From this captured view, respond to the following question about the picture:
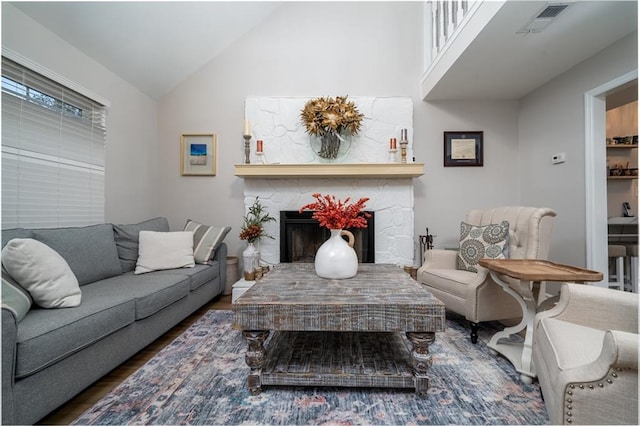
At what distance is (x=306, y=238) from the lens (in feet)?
11.7

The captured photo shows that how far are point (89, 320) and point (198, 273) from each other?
3.71 feet

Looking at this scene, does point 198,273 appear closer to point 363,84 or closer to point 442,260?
point 442,260

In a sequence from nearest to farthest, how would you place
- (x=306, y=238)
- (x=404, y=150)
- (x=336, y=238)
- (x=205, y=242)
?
(x=336, y=238) → (x=205, y=242) → (x=404, y=150) → (x=306, y=238)

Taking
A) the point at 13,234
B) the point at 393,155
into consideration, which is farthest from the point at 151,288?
the point at 393,155

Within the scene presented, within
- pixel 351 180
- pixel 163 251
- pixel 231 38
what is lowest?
pixel 163 251

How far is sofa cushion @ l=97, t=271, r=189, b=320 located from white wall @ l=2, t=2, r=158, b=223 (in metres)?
1.09

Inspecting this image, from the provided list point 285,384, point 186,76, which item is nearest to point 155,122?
point 186,76

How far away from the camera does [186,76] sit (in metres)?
3.63

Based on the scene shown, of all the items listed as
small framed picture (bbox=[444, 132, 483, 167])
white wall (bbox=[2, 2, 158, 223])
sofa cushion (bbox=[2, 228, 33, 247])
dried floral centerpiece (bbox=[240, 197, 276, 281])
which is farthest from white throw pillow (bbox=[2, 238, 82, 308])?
small framed picture (bbox=[444, 132, 483, 167])

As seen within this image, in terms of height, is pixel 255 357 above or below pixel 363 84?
below

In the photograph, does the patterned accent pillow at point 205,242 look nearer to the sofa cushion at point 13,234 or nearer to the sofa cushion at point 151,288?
the sofa cushion at point 151,288

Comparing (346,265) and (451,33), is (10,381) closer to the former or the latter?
(346,265)

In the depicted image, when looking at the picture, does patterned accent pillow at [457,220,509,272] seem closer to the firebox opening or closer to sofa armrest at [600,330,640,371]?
the firebox opening

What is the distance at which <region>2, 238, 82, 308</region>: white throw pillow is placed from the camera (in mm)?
1398
